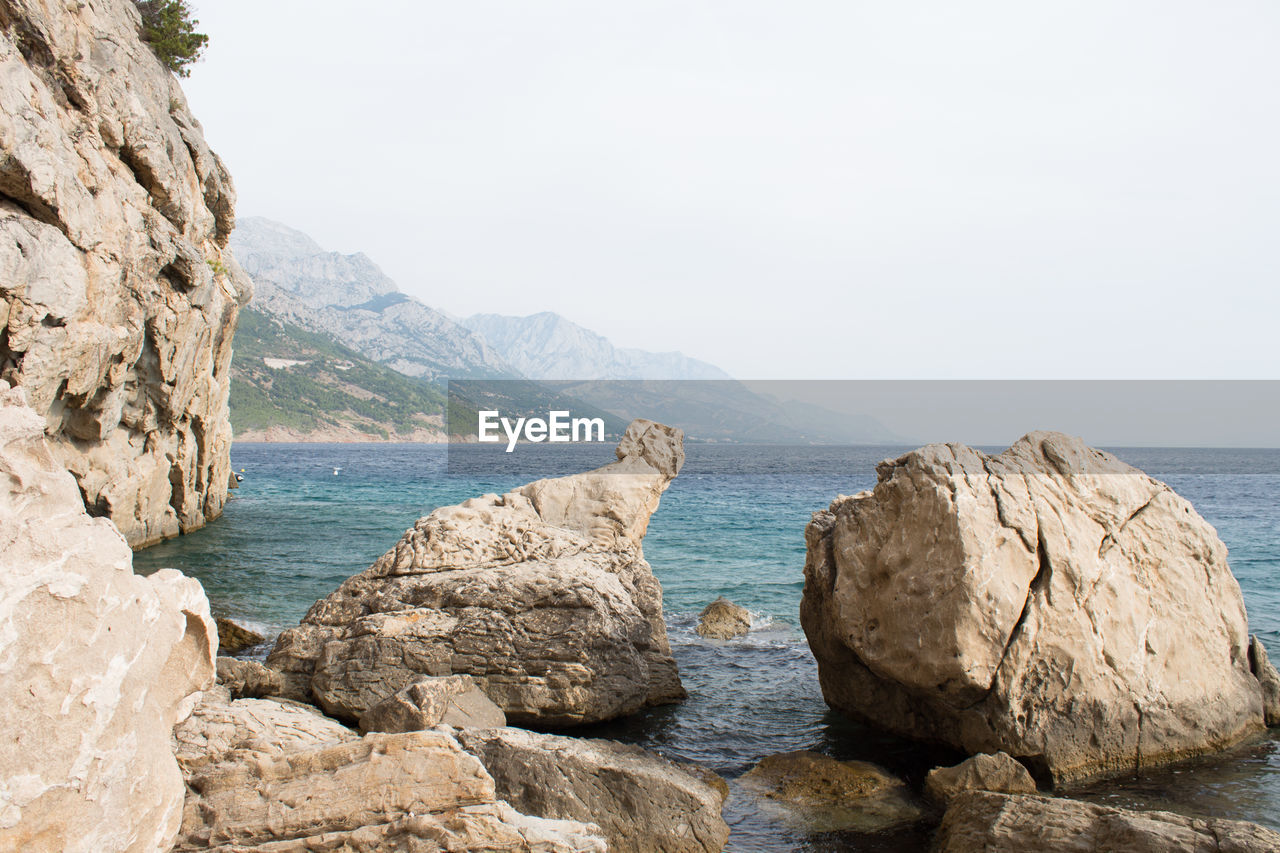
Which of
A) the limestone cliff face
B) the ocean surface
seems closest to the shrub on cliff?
the limestone cliff face

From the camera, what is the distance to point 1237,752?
355 inches

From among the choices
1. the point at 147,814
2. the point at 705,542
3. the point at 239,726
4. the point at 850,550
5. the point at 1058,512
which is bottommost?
the point at 705,542

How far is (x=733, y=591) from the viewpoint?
66.1 ft

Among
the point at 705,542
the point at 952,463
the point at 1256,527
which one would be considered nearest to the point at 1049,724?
the point at 952,463

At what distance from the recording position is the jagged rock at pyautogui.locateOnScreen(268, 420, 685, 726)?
9.77 metres

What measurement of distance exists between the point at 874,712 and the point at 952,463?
352 centimetres

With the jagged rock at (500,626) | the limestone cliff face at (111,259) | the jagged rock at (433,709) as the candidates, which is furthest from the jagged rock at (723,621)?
the limestone cliff face at (111,259)

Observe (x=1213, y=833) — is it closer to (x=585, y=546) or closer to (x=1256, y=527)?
(x=585, y=546)

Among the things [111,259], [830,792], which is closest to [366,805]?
[830,792]

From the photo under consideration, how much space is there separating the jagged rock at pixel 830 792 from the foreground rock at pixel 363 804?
9.47 ft

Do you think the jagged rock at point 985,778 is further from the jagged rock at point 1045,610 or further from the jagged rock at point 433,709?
the jagged rock at point 433,709

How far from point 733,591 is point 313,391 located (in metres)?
119

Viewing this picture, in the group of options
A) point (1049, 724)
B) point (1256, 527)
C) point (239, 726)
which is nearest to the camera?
point (239, 726)

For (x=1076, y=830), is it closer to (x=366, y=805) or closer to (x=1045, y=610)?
(x=1045, y=610)
